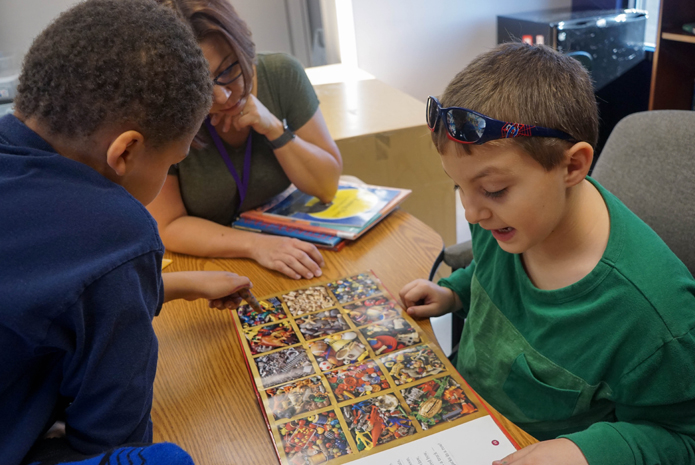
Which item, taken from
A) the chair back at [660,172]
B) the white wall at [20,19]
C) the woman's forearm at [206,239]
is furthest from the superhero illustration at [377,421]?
the white wall at [20,19]

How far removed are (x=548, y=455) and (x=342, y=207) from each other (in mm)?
810

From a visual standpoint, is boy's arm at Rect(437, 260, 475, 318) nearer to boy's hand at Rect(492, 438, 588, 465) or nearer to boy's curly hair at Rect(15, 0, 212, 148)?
boy's hand at Rect(492, 438, 588, 465)

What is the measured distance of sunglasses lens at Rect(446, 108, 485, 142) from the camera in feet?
2.42

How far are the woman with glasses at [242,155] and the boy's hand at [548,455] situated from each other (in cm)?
56

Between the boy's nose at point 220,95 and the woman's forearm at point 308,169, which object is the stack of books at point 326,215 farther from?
the boy's nose at point 220,95

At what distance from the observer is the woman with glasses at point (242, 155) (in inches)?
46.2

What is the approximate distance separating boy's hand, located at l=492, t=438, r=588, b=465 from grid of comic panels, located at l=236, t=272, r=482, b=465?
9 centimetres

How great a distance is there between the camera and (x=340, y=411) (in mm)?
763

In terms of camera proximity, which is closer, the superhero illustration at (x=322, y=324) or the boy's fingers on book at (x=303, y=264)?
the superhero illustration at (x=322, y=324)

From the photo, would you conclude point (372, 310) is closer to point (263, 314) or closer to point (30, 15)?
point (263, 314)

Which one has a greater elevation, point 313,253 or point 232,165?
point 232,165

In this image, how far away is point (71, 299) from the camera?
1.89 feet

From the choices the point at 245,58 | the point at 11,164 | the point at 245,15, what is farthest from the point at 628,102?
the point at 11,164

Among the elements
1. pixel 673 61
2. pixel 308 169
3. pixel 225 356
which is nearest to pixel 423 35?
pixel 673 61
